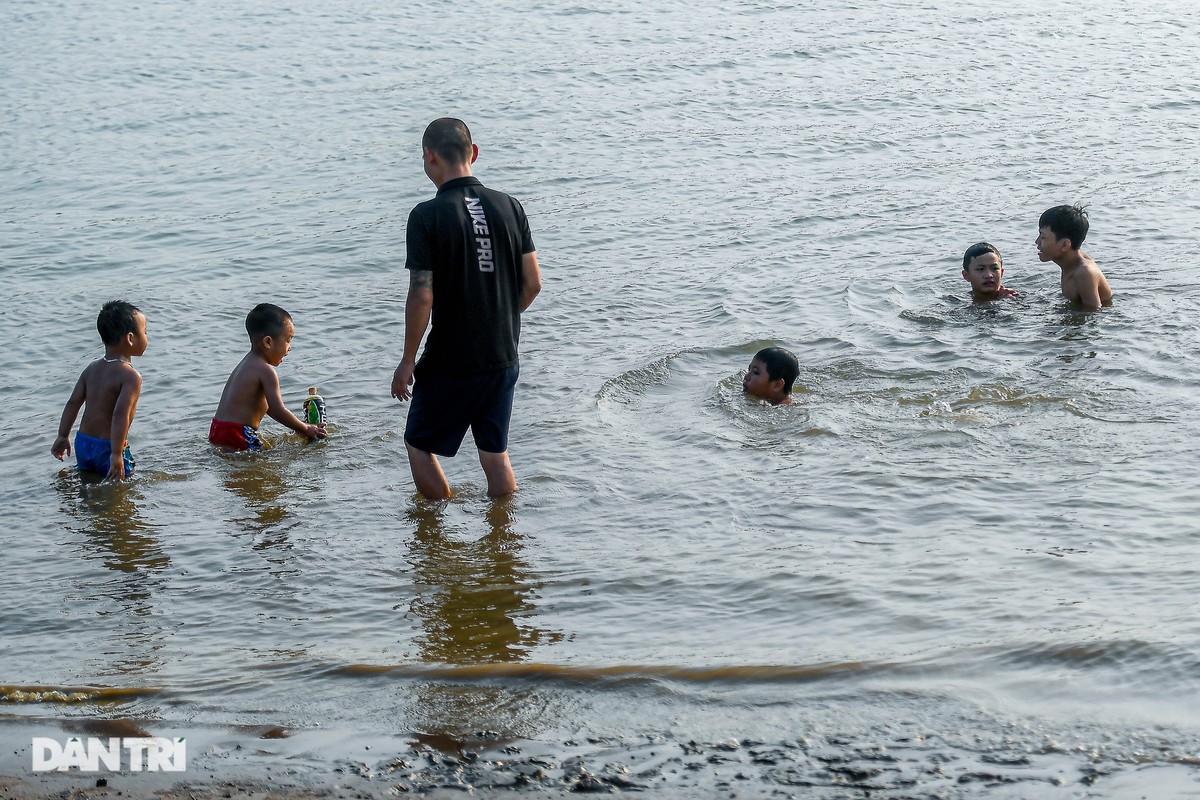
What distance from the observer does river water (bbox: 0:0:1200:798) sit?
13.3ft

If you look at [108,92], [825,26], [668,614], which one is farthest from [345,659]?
[825,26]

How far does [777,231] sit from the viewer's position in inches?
490

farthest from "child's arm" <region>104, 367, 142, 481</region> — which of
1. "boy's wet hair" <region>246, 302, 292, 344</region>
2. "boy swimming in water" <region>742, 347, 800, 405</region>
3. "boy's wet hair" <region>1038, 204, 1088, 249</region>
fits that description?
"boy's wet hair" <region>1038, 204, 1088, 249</region>

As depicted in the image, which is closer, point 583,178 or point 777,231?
point 777,231

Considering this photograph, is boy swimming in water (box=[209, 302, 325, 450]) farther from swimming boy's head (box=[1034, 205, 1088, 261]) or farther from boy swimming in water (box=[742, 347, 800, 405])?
swimming boy's head (box=[1034, 205, 1088, 261])

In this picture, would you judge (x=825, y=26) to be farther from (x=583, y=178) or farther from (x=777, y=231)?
(x=777, y=231)

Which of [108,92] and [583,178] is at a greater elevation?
[108,92]

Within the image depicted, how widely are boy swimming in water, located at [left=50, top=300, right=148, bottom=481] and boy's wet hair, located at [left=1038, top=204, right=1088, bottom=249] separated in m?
6.57

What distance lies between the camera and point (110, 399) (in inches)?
279

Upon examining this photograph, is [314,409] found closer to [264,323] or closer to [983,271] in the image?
[264,323]

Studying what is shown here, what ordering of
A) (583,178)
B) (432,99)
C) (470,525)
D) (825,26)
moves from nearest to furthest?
(470,525) < (583,178) < (432,99) < (825,26)

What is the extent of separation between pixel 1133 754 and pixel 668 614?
6.34 ft

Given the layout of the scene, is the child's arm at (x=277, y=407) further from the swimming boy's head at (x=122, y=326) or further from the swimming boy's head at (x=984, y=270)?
the swimming boy's head at (x=984, y=270)

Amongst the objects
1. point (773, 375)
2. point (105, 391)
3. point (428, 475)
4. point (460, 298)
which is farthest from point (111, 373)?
point (773, 375)
